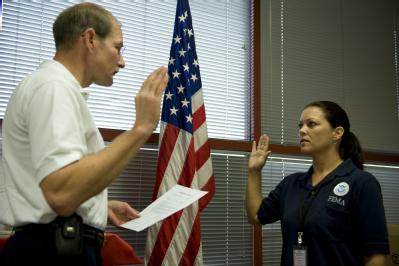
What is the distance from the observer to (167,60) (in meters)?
3.04

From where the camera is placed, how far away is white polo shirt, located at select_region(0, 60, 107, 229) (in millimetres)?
1015

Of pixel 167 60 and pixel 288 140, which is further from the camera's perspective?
pixel 288 140

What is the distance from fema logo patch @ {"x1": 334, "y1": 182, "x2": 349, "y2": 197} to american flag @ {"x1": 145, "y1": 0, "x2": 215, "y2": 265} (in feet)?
2.55

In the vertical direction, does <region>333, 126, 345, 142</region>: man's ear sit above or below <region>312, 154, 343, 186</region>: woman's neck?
above

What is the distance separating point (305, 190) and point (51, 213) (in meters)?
1.54

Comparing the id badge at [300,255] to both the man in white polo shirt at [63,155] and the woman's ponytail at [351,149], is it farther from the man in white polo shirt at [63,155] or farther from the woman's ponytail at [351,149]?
the man in white polo shirt at [63,155]

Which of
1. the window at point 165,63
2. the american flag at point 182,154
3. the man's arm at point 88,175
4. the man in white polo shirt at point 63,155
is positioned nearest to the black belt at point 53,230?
the man in white polo shirt at point 63,155

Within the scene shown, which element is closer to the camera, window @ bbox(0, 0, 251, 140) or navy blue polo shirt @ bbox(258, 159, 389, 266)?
navy blue polo shirt @ bbox(258, 159, 389, 266)

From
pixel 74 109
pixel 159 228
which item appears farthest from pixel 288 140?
pixel 74 109

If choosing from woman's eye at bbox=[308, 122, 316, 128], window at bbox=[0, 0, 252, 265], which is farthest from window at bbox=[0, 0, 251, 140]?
woman's eye at bbox=[308, 122, 316, 128]

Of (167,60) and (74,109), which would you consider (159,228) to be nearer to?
(167,60)

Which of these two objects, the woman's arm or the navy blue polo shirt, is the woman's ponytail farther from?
the woman's arm

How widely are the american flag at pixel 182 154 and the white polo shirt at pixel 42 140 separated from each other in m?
1.33

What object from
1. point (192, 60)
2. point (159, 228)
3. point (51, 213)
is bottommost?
point (159, 228)
